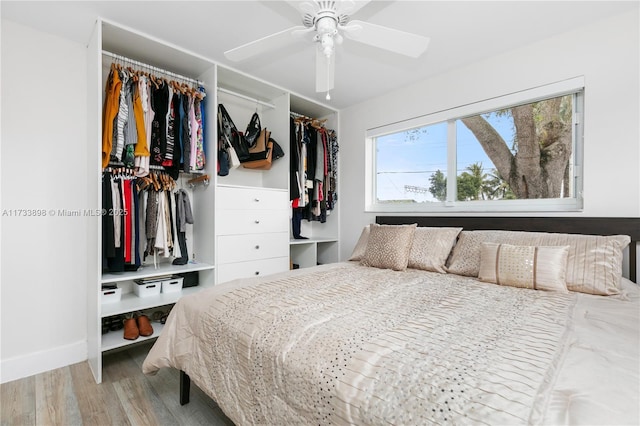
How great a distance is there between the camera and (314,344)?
97cm

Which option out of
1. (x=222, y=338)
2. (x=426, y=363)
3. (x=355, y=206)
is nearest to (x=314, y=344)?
(x=426, y=363)

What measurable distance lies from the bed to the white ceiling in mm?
1366

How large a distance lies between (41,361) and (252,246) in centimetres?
164

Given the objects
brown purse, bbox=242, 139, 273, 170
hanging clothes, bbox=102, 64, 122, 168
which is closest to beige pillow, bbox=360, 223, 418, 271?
brown purse, bbox=242, 139, 273, 170

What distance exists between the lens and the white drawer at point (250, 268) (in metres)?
2.63

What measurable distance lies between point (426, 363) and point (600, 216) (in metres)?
2.03

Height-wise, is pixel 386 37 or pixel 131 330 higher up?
pixel 386 37

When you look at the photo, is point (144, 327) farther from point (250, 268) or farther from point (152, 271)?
point (250, 268)

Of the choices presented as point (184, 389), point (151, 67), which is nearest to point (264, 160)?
point (151, 67)

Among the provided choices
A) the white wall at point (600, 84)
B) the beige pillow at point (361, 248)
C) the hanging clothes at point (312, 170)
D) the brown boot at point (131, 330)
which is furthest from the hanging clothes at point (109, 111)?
the white wall at point (600, 84)

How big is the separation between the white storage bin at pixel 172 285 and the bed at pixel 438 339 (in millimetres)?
1041

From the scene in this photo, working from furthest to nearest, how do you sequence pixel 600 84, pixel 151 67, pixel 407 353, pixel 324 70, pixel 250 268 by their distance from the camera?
1. pixel 250 268
2. pixel 151 67
3. pixel 600 84
4. pixel 324 70
5. pixel 407 353

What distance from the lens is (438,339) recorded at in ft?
3.09

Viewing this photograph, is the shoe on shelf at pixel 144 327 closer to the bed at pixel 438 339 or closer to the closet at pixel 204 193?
the closet at pixel 204 193
